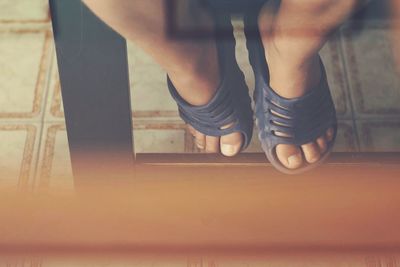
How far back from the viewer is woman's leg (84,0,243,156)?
28.7 inches

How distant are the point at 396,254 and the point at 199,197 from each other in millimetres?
316

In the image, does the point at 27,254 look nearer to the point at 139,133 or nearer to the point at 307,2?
the point at 139,133

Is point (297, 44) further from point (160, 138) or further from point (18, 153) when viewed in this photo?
point (18, 153)

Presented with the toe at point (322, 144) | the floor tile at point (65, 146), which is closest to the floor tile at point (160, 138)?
the floor tile at point (65, 146)

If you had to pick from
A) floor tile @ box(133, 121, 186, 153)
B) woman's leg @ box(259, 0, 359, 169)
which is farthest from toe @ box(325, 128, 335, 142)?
floor tile @ box(133, 121, 186, 153)

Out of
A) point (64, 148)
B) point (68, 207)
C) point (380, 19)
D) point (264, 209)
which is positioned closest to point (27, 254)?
point (68, 207)

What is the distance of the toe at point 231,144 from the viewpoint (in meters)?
0.99

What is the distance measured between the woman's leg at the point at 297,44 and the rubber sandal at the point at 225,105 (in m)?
0.06

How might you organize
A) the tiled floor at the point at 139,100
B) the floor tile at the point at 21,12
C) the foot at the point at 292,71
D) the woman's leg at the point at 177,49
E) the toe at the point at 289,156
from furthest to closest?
the floor tile at the point at 21,12 → the tiled floor at the point at 139,100 → the toe at the point at 289,156 → the foot at the point at 292,71 → the woman's leg at the point at 177,49

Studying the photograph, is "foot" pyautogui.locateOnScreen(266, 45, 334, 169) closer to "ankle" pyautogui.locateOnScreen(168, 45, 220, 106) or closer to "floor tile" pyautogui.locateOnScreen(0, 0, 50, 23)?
"ankle" pyautogui.locateOnScreen(168, 45, 220, 106)

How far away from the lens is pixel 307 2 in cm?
75

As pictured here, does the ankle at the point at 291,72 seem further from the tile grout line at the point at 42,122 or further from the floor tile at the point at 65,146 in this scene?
the tile grout line at the point at 42,122

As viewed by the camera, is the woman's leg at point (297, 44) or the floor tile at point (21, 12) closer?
the woman's leg at point (297, 44)

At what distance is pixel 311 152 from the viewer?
39.1 inches
